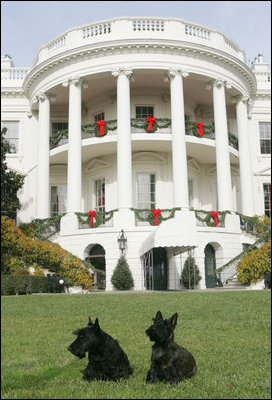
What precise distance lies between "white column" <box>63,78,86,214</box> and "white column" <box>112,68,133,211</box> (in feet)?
8.17

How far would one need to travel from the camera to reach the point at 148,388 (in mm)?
3350

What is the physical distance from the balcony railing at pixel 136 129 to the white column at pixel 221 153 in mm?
1023

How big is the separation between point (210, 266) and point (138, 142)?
8380 millimetres

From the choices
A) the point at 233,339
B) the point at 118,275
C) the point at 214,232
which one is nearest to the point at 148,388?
the point at 233,339

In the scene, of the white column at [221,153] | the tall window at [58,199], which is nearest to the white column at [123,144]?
the white column at [221,153]

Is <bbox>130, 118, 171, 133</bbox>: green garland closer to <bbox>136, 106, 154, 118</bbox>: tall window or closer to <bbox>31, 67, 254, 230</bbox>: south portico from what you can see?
<bbox>31, 67, 254, 230</bbox>: south portico

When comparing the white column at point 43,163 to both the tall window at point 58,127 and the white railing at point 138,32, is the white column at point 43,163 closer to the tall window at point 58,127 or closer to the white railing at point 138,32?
the tall window at point 58,127

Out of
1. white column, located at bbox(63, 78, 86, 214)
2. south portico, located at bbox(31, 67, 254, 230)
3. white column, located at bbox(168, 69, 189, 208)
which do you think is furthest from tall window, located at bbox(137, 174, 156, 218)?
white column, located at bbox(63, 78, 86, 214)

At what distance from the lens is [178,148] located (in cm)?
2566

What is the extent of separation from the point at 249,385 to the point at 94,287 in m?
19.2

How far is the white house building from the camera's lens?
24781 mm

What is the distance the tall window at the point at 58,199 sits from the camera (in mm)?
30258

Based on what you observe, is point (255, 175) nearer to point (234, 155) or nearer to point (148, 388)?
point (234, 155)

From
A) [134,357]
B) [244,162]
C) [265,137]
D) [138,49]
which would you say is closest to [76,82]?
[138,49]
